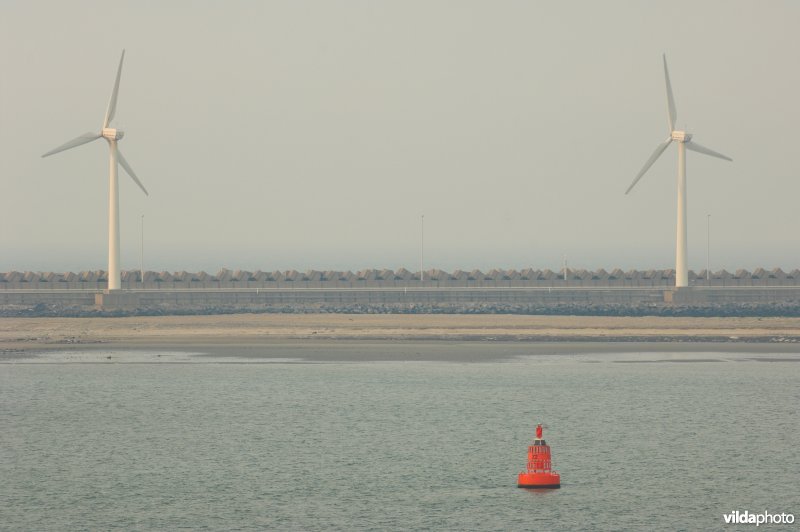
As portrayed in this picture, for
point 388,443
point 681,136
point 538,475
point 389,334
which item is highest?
point 681,136

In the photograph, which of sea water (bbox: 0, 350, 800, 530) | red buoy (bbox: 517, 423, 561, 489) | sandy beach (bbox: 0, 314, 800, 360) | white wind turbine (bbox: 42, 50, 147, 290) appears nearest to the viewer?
sea water (bbox: 0, 350, 800, 530)

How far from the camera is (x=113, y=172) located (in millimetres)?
89312

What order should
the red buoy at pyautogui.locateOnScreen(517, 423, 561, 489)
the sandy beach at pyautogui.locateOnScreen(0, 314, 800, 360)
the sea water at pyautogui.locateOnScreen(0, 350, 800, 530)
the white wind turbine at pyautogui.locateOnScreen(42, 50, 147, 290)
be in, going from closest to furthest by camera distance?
the sea water at pyautogui.locateOnScreen(0, 350, 800, 530) < the red buoy at pyautogui.locateOnScreen(517, 423, 561, 489) < the sandy beach at pyautogui.locateOnScreen(0, 314, 800, 360) < the white wind turbine at pyautogui.locateOnScreen(42, 50, 147, 290)

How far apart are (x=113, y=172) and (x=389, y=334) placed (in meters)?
29.3

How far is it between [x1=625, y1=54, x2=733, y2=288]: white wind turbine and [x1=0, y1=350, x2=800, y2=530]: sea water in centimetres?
3712

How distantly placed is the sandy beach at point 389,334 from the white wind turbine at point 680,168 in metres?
14.1

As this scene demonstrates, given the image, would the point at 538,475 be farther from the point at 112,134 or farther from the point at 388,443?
the point at 112,134

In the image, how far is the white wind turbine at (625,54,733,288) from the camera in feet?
309

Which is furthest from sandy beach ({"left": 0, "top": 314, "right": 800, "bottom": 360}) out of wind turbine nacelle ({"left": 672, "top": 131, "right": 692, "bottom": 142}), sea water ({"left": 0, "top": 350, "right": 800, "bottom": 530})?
wind turbine nacelle ({"left": 672, "top": 131, "right": 692, "bottom": 142})

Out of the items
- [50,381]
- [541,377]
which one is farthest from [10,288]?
[541,377]

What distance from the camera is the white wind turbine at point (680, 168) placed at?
94.2m

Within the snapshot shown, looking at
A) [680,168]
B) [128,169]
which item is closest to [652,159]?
[680,168]

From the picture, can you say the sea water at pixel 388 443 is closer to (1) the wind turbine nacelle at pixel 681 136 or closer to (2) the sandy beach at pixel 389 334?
(2) the sandy beach at pixel 389 334

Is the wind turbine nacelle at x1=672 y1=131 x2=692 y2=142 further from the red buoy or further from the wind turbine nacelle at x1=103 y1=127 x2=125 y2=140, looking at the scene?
the red buoy
